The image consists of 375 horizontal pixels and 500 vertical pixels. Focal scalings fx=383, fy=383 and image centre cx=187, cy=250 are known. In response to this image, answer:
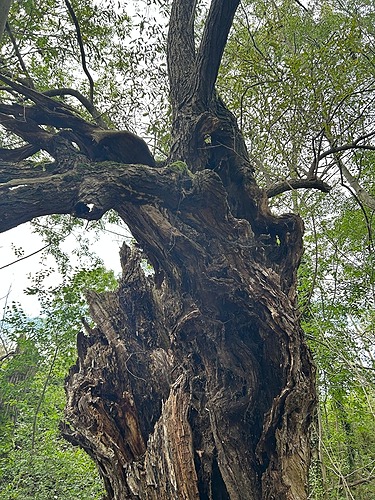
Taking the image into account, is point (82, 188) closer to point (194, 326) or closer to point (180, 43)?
point (194, 326)

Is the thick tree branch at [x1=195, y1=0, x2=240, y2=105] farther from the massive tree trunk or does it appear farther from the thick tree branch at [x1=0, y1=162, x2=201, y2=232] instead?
the thick tree branch at [x1=0, y1=162, x2=201, y2=232]

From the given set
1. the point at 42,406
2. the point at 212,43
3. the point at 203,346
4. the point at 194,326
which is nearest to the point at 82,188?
the point at 194,326

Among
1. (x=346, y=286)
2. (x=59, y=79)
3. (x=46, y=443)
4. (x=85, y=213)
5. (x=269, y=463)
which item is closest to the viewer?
(x=269, y=463)

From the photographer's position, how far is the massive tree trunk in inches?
99.7

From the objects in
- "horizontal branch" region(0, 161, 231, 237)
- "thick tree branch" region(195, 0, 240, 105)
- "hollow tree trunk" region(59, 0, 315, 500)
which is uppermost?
"thick tree branch" region(195, 0, 240, 105)

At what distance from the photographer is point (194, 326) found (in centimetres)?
A: 300

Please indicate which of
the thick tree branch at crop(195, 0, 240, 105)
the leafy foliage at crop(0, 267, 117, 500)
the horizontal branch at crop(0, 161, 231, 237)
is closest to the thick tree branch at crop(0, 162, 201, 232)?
the horizontal branch at crop(0, 161, 231, 237)

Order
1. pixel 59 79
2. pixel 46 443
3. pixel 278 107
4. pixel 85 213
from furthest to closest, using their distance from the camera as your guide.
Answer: pixel 46 443 → pixel 59 79 → pixel 278 107 → pixel 85 213

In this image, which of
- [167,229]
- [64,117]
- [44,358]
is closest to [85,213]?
[167,229]

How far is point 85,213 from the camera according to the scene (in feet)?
8.84

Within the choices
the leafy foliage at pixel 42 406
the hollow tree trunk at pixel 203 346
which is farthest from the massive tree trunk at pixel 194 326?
the leafy foliage at pixel 42 406

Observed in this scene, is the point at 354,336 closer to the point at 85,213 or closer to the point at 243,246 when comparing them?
the point at 243,246

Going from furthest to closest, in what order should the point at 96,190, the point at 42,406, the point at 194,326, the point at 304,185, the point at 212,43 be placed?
the point at 42,406 → the point at 304,185 → the point at 212,43 → the point at 194,326 → the point at 96,190

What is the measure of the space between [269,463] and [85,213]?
6.87 feet
